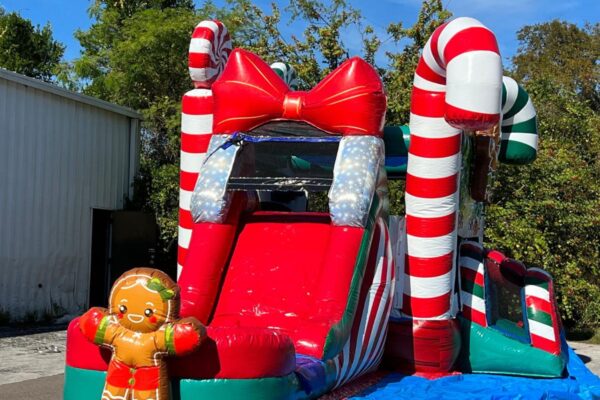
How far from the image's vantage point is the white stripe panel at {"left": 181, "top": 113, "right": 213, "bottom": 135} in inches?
251

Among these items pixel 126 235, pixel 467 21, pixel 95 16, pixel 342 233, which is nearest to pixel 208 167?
pixel 342 233

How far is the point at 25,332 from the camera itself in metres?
9.77

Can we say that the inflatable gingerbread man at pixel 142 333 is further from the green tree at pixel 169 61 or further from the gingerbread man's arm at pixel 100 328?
the green tree at pixel 169 61

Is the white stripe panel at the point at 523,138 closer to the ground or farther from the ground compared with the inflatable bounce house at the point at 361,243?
farther from the ground

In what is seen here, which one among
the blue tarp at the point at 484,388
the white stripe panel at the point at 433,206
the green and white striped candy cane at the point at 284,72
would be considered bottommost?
the blue tarp at the point at 484,388

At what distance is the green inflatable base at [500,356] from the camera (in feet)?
18.9

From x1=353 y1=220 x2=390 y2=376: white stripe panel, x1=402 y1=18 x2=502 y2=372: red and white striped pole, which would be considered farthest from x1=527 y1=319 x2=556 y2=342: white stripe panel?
x1=353 y1=220 x2=390 y2=376: white stripe panel

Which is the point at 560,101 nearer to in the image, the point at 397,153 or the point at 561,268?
the point at 561,268

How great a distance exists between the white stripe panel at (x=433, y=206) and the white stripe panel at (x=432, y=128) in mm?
466

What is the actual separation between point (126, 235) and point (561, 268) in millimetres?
6718

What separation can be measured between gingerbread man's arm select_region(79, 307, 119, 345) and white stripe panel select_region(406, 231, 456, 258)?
2.76 meters

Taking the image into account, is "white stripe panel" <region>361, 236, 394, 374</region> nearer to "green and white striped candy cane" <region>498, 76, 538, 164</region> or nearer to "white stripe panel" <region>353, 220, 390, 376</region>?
"white stripe panel" <region>353, 220, 390, 376</region>

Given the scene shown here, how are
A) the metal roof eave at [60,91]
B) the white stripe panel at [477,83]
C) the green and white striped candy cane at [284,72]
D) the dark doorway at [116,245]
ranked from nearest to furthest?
1. the white stripe panel at [477,83]
2. the green and white striped candy cane at [284,72]
3. the metal roof eave at [60,91]
4. the dark doorway at [116,245]

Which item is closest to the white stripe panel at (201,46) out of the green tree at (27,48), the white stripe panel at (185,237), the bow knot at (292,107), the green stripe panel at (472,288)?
the bow knot at (292,107)
